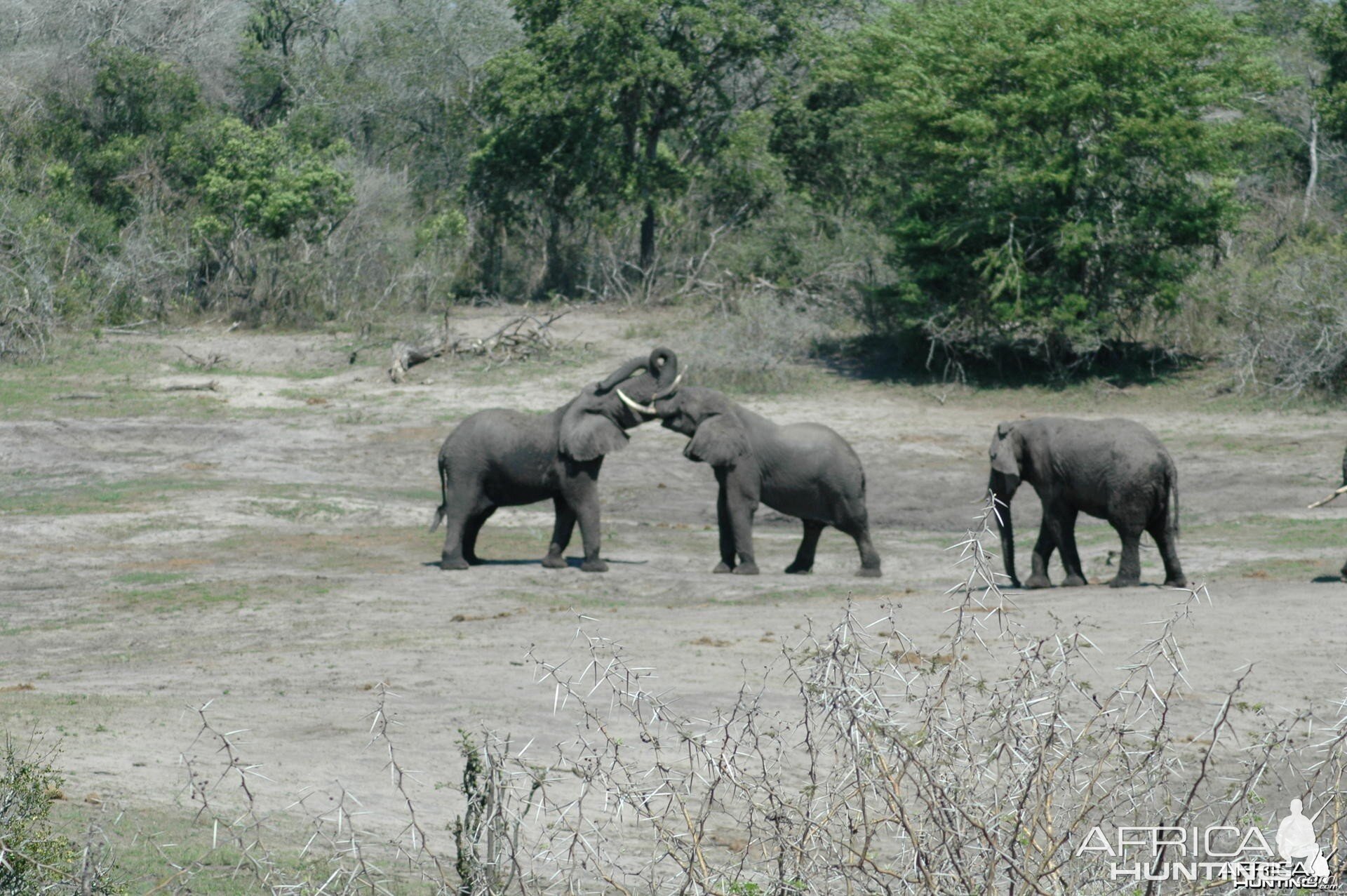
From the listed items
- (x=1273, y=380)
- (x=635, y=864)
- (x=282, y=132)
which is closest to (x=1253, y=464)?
(x=1273, y=380)

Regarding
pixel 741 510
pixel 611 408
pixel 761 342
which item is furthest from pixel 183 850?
pixel 761 342

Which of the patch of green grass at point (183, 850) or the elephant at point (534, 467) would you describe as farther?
the elephant at point (534, 467)

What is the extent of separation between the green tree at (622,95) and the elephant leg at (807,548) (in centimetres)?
1937

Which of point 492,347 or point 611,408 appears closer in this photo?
point 611,408

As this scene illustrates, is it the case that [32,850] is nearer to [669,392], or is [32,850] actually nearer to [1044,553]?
[1044,553]

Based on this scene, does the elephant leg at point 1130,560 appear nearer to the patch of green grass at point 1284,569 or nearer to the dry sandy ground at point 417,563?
the dry sandy ground at point 417,563

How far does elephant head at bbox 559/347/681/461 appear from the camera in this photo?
1508cm

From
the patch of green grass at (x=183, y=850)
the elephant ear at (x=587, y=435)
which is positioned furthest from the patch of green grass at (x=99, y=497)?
the patch of green grass at (x=183, y=850)

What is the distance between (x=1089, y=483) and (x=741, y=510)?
3.09 metres

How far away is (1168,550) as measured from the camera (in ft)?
44.1

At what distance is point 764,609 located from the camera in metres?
12.7

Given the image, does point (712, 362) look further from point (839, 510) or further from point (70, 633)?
point (70, 633)

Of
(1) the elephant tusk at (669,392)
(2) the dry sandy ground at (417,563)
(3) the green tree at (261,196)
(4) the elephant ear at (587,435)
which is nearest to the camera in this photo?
(2) the dry sandy ground at (417,563)

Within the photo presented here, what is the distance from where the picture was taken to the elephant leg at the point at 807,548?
15.2 m
